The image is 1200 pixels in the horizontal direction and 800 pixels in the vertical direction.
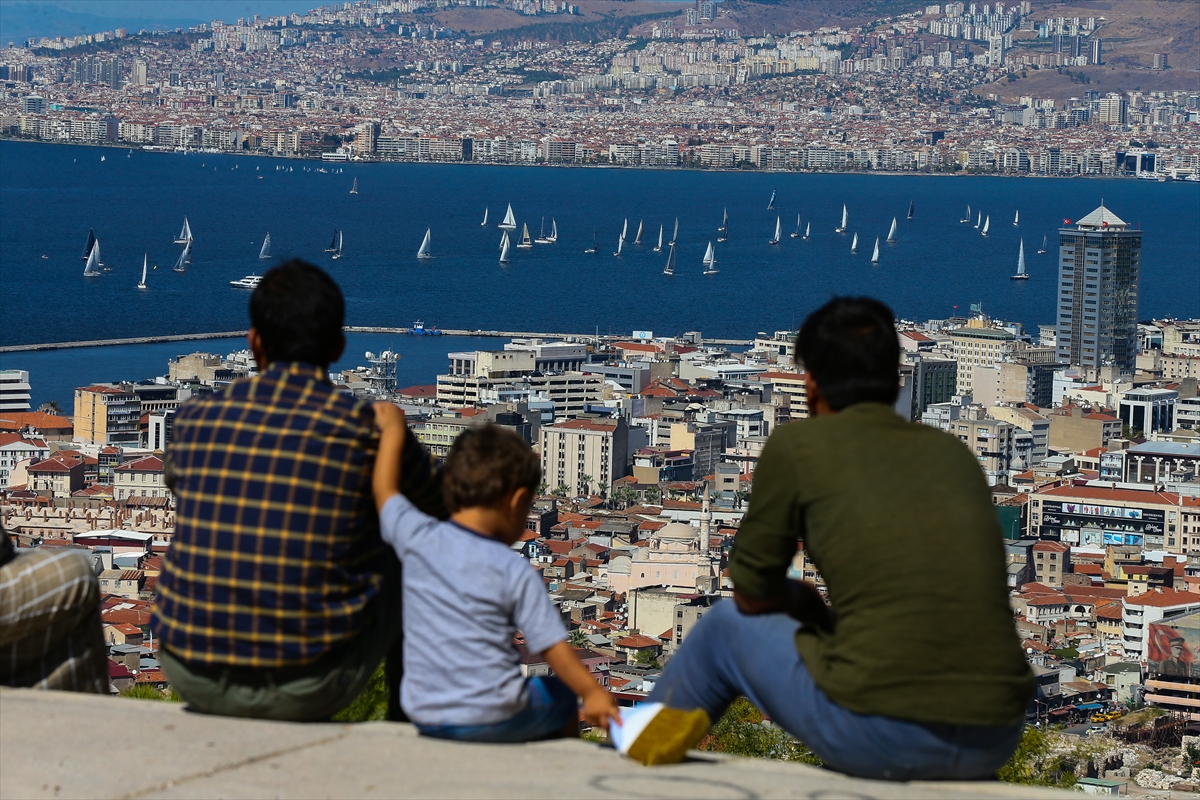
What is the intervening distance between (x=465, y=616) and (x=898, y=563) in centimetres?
40

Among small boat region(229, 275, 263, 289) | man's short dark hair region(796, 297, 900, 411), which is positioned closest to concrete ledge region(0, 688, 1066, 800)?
man's short dark hair region(796, 297, 900, 411)

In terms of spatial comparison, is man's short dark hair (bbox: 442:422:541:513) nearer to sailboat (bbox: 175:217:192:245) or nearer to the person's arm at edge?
the person's arm at edge

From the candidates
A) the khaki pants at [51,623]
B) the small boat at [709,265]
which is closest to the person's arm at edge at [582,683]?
the khaki pants at [51,623]

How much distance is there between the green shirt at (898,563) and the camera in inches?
66.3

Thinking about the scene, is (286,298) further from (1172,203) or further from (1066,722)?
(1172,203)

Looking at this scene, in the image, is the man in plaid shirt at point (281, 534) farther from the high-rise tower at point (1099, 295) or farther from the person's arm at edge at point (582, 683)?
the high-rise tower at point (1099, 295)

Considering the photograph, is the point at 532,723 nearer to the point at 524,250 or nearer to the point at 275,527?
the point at 275,527

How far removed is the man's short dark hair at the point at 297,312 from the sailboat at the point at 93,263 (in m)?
38.7

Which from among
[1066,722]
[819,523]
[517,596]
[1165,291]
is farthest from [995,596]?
[1165,291]

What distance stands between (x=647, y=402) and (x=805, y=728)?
2533 cm

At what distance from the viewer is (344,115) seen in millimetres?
112125

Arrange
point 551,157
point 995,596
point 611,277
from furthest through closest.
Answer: point 551,157
point 611,277
point 995,596

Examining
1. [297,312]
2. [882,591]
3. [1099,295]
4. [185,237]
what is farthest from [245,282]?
[882,591]

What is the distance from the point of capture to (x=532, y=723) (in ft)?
6.08
